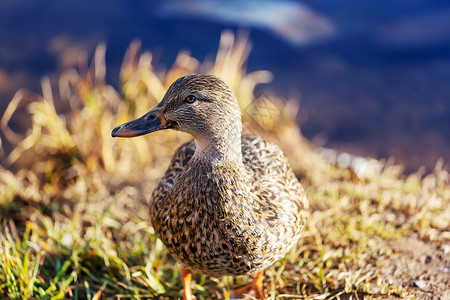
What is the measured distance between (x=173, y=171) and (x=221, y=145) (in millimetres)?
571

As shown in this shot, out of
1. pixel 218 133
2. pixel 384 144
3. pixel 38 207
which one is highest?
pixel 384 144

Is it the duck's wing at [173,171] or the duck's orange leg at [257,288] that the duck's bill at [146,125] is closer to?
the duck's wing at [173,171]

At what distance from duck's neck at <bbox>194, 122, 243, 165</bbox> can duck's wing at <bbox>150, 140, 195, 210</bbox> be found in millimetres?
385

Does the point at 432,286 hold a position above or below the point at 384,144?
below

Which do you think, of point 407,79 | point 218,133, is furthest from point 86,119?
point 407,79

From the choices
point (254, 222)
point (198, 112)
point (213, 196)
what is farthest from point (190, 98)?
point (254, 222)

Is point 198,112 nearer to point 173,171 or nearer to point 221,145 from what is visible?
point 221,145

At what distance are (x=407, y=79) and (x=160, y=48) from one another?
3403 mm

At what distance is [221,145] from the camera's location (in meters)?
2.03

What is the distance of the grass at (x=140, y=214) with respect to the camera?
2.63 metres

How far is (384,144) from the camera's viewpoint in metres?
5.34

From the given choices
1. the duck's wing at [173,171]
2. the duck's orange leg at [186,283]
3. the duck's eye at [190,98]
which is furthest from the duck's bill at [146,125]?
the duck's orange leg at [186,283]

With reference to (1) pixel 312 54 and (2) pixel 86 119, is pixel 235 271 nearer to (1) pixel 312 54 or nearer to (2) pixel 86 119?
(2) pixel 86 119

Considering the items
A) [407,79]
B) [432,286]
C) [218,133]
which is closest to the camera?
[218,133]
